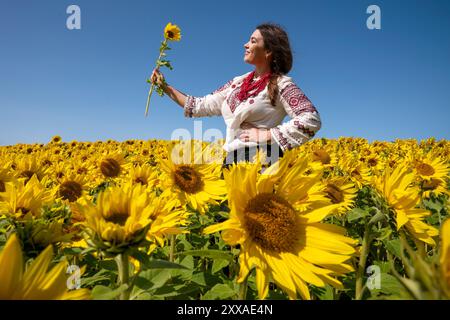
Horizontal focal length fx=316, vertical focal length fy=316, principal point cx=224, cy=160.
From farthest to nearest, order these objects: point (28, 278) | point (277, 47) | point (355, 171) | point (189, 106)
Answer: point (355, 171)
point (189, 106)
point (277, 47)
point (28, 278)

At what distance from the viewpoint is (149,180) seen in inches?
160

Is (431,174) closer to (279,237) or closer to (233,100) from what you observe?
(233,100)

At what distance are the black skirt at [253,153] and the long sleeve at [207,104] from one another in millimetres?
1150

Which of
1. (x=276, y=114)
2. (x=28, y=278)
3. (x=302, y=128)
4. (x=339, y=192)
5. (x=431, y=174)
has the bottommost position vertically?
(x=28, y=278)

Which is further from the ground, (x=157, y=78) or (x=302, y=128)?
(x=157, y=78)

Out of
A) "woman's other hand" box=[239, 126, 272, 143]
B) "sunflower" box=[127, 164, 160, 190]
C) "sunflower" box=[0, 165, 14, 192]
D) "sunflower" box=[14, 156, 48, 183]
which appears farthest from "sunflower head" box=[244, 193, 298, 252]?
"sunflower" box=[14, 156, 48, 183]

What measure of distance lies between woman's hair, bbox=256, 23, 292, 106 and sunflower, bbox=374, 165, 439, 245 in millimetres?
2283

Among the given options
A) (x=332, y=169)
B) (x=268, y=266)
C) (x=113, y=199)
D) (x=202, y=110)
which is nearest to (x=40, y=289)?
(x=113, y=199)

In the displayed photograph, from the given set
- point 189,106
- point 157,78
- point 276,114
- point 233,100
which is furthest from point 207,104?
point 276,114

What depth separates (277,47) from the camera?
172 inches

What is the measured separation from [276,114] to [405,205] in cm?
219

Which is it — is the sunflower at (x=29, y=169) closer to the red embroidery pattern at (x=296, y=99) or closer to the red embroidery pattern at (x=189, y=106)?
the red embroidery pattern at (x=189, y=106)

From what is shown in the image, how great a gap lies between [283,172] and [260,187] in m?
0.15
